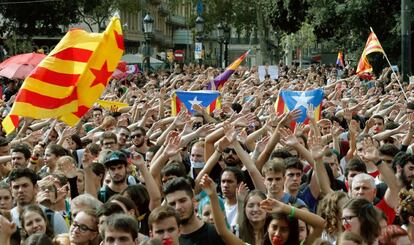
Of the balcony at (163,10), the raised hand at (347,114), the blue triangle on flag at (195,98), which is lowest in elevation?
the balcony at (163,10)

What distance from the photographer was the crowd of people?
7289 millimetres

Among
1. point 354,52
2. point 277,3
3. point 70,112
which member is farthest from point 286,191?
point 277,3

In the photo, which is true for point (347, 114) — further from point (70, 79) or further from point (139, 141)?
point (70, 79)

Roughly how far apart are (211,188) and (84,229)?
966 mm

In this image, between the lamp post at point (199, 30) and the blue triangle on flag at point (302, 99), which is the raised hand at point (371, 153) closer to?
the blue triangle on flag at point (302, 99)

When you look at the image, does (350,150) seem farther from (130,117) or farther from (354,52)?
(354,52)

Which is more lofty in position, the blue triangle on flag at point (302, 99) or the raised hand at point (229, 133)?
the raised hand at point (229, 133)

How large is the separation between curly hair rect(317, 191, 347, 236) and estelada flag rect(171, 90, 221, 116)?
933 centimetres

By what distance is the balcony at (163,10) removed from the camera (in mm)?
98162

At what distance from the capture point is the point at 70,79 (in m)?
13.4

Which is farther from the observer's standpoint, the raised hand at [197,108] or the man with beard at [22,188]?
the raised hand at [197,108]

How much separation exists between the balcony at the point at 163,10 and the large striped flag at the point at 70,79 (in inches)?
3315

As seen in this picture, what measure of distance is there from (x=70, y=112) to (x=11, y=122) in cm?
93

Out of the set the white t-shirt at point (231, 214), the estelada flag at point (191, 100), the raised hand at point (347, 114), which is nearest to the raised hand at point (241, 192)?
the white t-shirt at point (231, 214)
